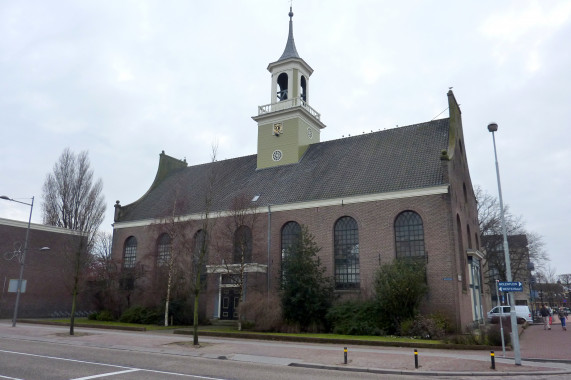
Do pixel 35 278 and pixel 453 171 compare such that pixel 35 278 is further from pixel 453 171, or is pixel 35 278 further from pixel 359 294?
pixel 453 171

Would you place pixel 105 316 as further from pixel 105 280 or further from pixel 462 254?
pixel 462 254

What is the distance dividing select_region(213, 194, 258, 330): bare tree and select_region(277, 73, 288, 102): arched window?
1236cm

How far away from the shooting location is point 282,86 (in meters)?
38.9

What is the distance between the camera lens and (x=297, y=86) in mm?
37500

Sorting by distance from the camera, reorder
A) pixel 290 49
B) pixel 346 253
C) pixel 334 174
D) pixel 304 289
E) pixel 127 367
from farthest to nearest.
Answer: pixel 290 49, pixel 334 174, pixel 346 253, pixel 304 289, pixel 127 367

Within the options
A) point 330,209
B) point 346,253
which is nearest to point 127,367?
point 346,253

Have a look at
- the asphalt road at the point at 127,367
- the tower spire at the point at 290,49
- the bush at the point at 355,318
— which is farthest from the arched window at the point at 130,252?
the tower spire at the point at 290,49

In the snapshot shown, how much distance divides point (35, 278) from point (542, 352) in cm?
3754

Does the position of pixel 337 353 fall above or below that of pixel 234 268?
below

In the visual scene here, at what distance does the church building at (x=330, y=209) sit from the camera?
25828mm

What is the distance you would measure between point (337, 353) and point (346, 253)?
11.3m

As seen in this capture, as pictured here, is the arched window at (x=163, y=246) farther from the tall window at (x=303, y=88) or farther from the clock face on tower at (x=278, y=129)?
the tall window at (x=303, y=88)

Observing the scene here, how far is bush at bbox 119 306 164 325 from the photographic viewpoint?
99.4 ft

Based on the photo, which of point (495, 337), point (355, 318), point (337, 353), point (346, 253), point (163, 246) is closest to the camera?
point (337, 353)
